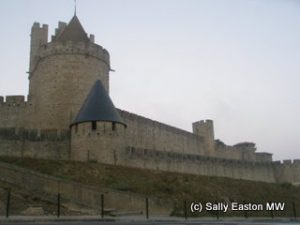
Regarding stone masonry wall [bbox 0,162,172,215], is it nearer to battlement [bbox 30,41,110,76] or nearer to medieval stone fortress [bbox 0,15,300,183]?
medieval stone fortress [bbox 0,15,300,183]

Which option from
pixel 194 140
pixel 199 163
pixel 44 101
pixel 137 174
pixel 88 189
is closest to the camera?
pixel 88 189

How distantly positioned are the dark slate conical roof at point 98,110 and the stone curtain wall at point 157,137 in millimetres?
3363

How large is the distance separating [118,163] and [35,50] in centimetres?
1462

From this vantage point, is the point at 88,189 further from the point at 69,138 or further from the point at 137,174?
the point at 69,138

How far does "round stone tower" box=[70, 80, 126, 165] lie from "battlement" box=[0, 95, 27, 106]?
5.64 meters

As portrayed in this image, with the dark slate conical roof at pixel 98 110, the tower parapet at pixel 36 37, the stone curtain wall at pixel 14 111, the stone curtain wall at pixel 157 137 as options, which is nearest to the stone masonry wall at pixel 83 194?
the dark slate conical roof at pixel 98 110

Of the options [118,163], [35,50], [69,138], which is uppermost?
[35,50]

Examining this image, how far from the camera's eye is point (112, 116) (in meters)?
26.8

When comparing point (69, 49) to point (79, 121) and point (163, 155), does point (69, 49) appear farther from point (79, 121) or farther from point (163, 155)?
point (163, 155)

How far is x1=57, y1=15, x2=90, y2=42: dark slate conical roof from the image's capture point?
32.5m

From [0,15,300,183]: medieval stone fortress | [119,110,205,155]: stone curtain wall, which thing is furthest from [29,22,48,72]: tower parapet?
[119,110,205,155]: stone curtain wall

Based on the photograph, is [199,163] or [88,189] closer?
[88,189]

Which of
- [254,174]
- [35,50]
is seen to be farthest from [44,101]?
[254,174]

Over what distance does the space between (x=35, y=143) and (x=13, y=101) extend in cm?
520
